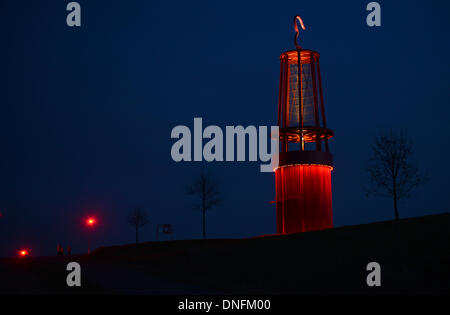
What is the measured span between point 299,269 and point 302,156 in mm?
26012

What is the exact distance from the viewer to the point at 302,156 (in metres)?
50.6

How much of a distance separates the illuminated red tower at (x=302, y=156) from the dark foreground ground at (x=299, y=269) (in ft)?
52.0

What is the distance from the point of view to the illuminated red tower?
1973 inches

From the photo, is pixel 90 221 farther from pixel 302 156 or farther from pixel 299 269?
pixel 299 269

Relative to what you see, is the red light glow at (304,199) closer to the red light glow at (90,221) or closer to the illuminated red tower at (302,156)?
the illuminated red tower at (302,156)

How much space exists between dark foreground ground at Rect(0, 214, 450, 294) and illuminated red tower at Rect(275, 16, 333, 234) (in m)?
15.9

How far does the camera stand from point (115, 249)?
174ft

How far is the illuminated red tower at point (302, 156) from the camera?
5012 cm

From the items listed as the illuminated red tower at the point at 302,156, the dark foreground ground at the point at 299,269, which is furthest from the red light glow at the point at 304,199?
the dark foreground ground at the point at 299,269

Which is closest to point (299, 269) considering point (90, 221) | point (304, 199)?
point (304, 199)

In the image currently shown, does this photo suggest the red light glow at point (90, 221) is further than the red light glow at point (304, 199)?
Yes
